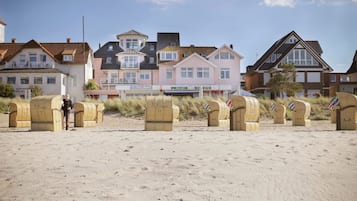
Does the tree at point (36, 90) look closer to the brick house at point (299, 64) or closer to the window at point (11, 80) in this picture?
the window at point (11, 80)

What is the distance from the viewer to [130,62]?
213ft

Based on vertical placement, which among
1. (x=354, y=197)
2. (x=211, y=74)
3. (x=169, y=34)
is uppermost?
(x=169, y=34)

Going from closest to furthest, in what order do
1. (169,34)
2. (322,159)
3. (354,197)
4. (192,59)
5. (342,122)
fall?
(354,197)
(322,159)
(342,122)
(192,59)
(169,34)

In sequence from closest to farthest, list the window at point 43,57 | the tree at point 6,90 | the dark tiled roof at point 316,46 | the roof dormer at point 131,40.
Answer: the tree at point 6,90 < the window at point 43,57 < the roof dormer at point 131,40 < the dark tiled roof at point 316,46

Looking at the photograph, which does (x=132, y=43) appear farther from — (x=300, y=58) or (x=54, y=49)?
(x=300, y=58)

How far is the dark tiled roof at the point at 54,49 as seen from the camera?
60.1 metres

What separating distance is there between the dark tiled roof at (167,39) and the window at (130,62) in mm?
6178

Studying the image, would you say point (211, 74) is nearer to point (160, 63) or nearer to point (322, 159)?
point (160, 63)

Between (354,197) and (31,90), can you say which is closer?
(354,197)

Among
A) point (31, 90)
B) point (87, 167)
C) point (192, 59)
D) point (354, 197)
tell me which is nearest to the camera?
point (354, 197)

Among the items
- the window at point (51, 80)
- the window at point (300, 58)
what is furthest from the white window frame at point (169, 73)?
the window at point (300, 58)

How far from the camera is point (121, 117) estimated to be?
34406mm

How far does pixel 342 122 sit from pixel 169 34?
181ft

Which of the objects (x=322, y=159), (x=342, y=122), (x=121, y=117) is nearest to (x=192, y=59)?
(x=121, y=117)
